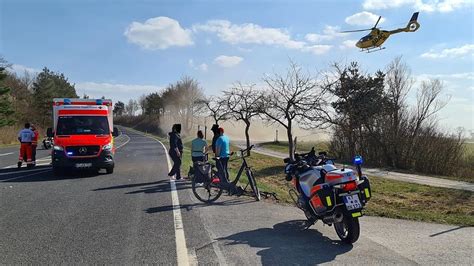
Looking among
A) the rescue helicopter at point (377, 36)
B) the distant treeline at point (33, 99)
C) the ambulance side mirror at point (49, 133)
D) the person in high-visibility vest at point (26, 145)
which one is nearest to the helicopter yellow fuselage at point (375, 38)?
the rescue helicopter at point (377, 36)

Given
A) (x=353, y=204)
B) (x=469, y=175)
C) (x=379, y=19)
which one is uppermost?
(x=379, y=19)

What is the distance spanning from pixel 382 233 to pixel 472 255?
1388 millimetres

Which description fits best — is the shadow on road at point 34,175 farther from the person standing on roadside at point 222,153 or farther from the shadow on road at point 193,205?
the shadow on road at point 193,205

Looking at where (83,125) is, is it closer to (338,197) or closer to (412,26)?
(338,197)

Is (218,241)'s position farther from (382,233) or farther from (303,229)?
(382,233)

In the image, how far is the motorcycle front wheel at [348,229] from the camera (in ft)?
18.3

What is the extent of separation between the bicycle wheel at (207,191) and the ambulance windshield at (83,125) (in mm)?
6684

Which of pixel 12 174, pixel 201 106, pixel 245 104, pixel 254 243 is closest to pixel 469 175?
pixel 245 104

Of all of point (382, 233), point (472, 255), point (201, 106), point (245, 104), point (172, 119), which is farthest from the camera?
point (172, 119)

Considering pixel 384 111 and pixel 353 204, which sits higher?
pixel 384 111

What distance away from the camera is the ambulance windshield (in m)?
14.3

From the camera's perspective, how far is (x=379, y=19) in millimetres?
23641

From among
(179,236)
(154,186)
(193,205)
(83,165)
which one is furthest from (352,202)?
(83,165)

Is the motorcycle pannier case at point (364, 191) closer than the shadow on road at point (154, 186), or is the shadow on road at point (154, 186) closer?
the motorcycle pannier case at point (364, 191)
